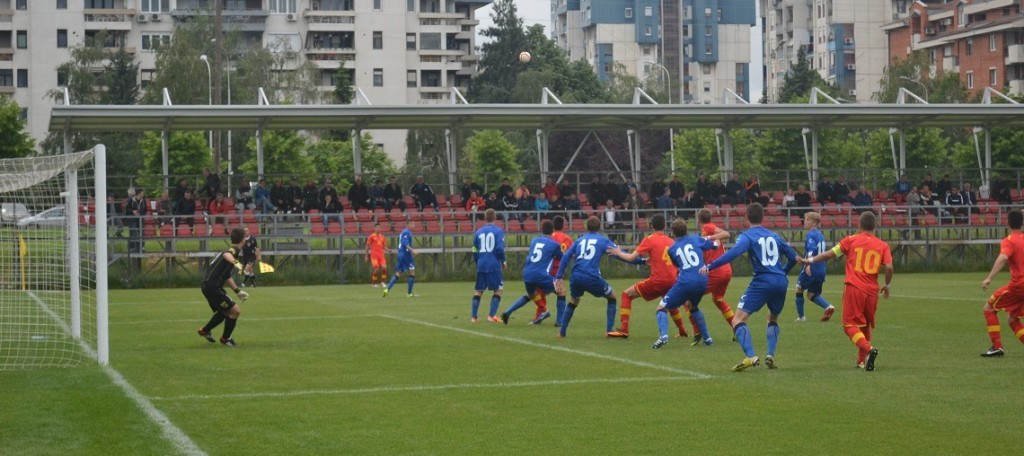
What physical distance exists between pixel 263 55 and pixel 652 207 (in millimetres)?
48522

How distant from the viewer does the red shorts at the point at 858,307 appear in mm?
13672

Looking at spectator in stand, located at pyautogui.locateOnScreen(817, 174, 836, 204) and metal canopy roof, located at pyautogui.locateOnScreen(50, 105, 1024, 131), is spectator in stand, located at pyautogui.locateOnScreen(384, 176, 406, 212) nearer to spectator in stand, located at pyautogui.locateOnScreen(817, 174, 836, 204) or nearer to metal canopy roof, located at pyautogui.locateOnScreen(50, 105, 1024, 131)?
metal canopy roof, located at pyautogui.locateOnScreen(50, 105, 1024, 131)

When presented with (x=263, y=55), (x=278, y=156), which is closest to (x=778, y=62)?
(x=263, y=55)

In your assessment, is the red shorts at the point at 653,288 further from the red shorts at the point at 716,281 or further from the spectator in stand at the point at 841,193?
the spectator in stand at the point at 841,193

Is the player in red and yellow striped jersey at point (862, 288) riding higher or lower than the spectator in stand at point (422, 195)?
lower

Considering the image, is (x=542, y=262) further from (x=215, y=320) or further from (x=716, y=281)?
(x=215, y=320)

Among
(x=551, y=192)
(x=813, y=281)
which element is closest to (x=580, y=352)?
(x=813, y=281)

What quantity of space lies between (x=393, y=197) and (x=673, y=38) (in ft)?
353

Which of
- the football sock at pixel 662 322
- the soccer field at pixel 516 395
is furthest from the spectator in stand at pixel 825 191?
the football sock at pixel 662 322

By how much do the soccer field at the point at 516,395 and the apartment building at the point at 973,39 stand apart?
263ft

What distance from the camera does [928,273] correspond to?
3806cm

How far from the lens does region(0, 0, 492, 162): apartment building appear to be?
97188mm

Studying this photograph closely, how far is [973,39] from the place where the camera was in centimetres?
10312

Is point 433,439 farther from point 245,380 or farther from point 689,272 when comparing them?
point 689,272
